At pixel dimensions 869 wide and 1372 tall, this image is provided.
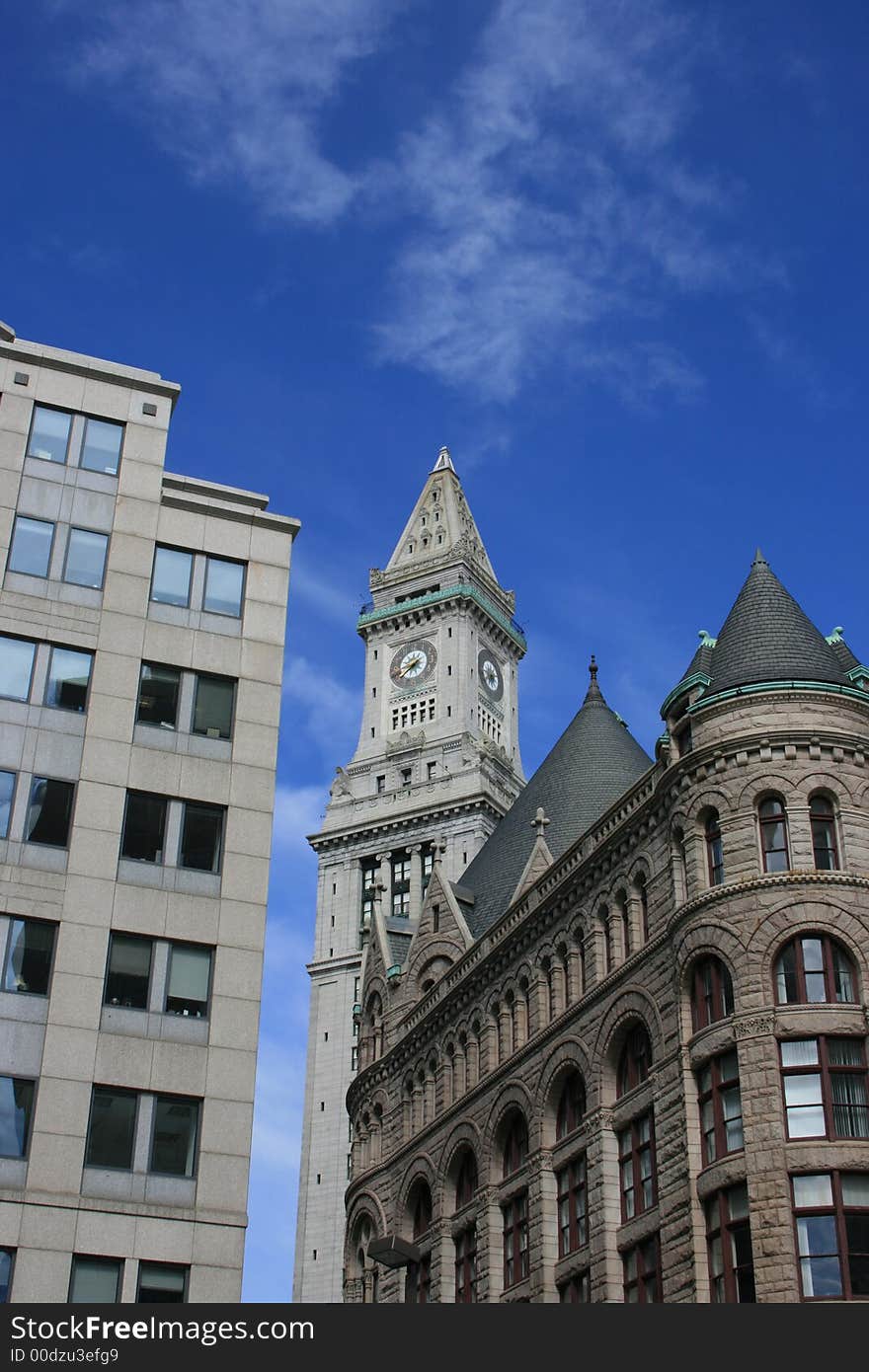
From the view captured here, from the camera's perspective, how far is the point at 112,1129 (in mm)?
37594

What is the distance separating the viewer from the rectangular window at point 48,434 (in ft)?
148

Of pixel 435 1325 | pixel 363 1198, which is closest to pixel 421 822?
pixel 363 1198

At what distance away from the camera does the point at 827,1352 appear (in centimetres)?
2858

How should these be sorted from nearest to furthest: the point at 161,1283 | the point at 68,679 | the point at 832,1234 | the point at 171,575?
the point at 161,1283
the point at 832,1234
the point at 68,679
the point at 171,575

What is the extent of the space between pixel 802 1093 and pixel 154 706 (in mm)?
18043

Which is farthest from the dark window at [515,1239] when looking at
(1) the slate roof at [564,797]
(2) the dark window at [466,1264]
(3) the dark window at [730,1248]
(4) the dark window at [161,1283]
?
(4) the dark window at [161,1283]

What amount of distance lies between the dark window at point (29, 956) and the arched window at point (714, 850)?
17.7m

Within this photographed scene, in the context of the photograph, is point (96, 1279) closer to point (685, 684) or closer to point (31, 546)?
point (31, 546)

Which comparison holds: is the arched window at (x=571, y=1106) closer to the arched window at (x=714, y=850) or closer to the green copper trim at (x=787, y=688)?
the arched window at (x=714, y=850)

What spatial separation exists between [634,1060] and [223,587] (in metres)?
17.7

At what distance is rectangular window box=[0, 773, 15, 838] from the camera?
131 feet

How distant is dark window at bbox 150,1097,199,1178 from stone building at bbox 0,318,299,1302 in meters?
0.04

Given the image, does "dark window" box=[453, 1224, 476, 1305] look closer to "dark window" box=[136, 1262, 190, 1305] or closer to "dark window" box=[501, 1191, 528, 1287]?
"dark window" box=[501, 1191, 528, 1287]

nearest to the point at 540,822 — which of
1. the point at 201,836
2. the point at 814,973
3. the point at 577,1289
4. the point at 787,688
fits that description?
the point at 787,688
